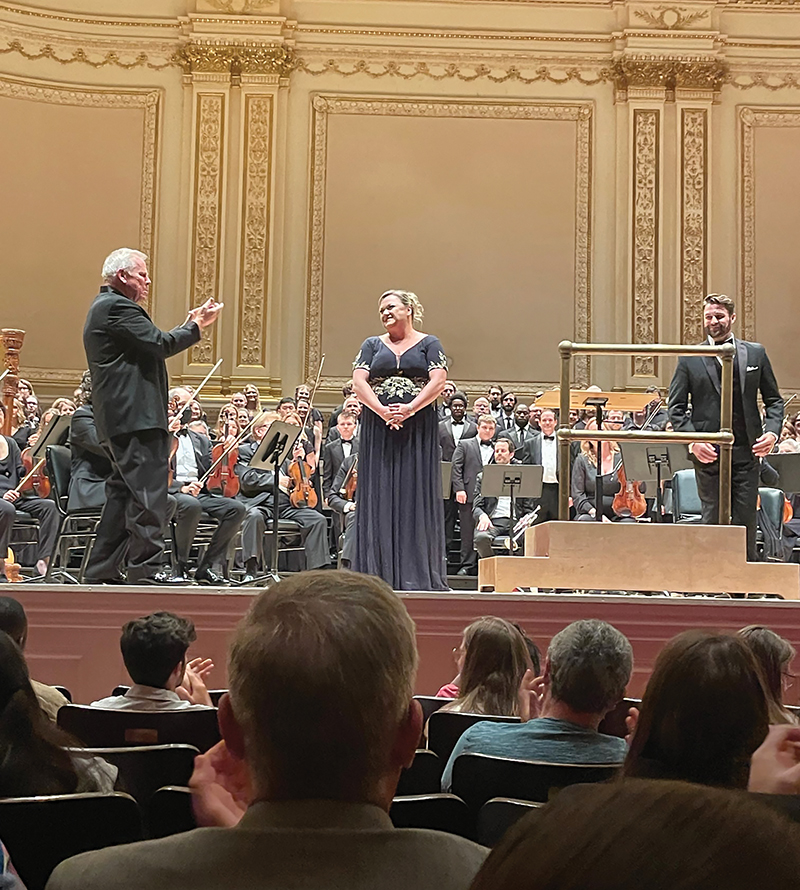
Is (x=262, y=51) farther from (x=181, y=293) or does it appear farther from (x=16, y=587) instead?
(x=16, y=587)

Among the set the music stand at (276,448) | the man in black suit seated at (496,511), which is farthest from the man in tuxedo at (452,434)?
the music stand at (276,448)

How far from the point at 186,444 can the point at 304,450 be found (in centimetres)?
86

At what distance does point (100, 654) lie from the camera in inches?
183

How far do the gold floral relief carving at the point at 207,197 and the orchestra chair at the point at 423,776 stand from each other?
362 inches

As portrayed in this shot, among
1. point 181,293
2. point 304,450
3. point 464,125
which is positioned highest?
point 464,125

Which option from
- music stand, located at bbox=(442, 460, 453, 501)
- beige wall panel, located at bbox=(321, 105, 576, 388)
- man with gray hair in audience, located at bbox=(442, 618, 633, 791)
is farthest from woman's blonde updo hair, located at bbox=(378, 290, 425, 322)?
beige wall panel, located at bbox=(321, 105, 576, 388)

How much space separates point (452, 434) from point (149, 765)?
6931 millimetres

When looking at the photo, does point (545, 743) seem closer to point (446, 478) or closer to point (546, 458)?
point (446, 478)

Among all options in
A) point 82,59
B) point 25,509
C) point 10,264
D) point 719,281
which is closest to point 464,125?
point 719,281

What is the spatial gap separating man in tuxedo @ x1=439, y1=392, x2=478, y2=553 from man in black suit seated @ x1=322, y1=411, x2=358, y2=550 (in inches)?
26.7

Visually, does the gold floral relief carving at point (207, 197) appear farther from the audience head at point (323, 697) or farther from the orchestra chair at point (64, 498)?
the audience head at point (323, 697)

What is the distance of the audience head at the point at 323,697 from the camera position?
1077 mm

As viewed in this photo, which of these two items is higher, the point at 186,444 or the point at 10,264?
the point at 10,264

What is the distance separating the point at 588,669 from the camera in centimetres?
242
